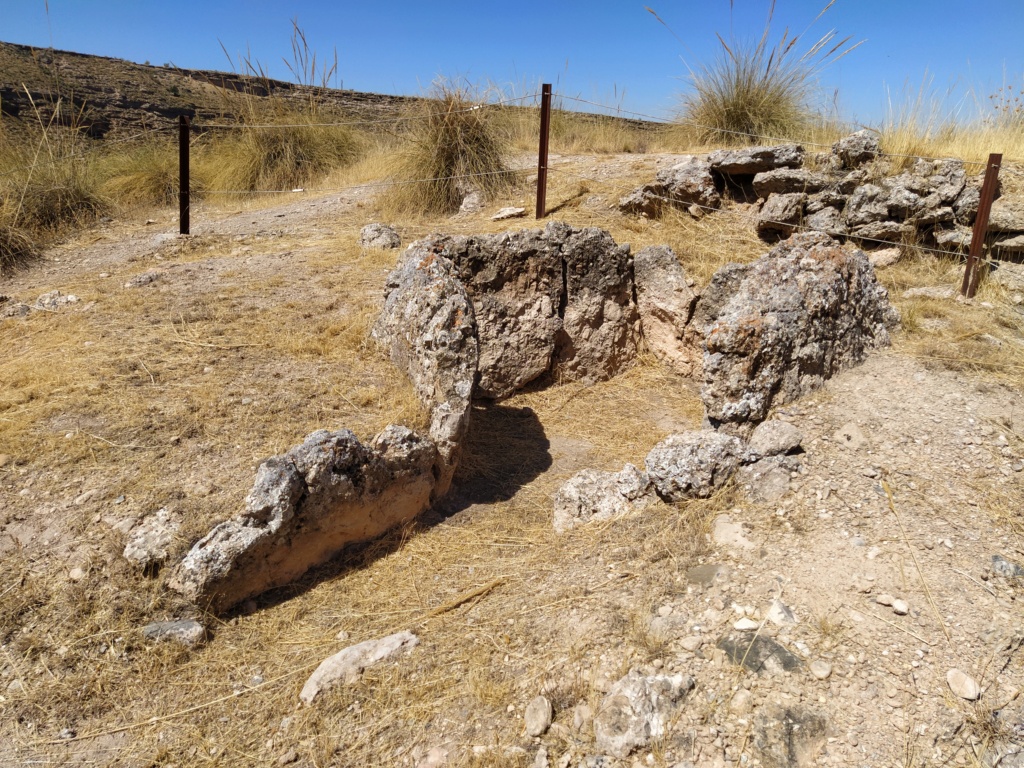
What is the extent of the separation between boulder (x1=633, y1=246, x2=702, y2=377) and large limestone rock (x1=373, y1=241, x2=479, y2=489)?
155cm

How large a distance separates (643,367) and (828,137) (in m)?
3.95

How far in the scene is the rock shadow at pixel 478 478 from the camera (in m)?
2.92

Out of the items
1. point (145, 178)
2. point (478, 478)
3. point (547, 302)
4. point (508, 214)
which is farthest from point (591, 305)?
point (145, 178)

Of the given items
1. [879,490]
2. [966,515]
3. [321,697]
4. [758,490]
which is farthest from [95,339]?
[966,515]

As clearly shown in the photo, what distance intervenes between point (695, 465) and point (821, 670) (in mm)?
1078

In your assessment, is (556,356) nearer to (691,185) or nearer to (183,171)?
(691,185)

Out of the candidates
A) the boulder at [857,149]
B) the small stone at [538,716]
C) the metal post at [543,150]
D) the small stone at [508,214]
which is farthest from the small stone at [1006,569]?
the small stone at [508,214]

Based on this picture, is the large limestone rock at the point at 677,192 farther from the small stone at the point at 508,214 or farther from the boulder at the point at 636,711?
the boulder at the point at 636,711

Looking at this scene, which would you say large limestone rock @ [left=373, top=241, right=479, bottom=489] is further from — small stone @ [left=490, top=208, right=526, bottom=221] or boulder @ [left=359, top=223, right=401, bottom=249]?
small stone @ [left=490, top=208, right=526, bottom=221]

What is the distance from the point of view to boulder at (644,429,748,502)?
3109 mm

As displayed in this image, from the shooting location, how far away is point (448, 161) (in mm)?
7531

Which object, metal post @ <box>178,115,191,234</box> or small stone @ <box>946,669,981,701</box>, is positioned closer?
small stone @ <box>946,669,981,701</box>

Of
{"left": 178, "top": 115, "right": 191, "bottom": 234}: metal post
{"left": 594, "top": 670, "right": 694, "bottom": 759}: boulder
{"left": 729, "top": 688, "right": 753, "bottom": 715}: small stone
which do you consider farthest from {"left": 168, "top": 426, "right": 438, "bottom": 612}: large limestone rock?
{"left": 178, "top": 115, "right": 191, "bottom": 234}: metal post

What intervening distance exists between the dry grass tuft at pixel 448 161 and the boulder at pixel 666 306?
2.81 m
